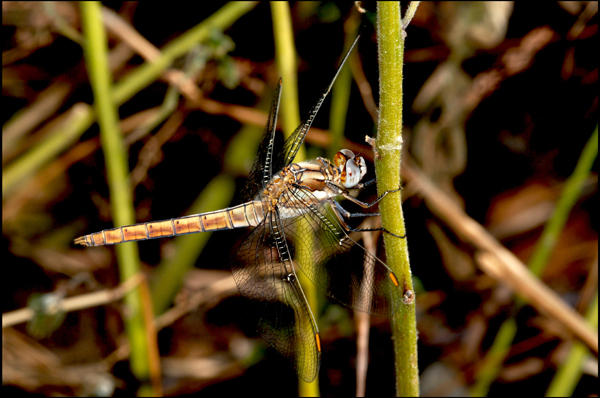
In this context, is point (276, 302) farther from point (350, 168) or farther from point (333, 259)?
point (350, 168)

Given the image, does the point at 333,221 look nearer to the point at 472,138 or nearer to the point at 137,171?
the point at 472,138

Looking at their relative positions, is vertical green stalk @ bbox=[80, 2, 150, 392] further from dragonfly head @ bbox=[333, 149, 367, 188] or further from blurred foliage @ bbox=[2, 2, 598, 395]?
dragonfly head @ bbox=[333, 149, 367, 188]

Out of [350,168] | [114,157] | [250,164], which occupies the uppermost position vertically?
[250,164]

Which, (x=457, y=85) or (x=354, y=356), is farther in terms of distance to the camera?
(x=354, y=356)

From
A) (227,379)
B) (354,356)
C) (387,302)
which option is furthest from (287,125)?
(227,379)

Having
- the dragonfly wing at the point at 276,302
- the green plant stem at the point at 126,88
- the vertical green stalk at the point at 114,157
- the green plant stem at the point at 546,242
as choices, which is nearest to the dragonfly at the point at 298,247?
the dragonfly wing at the point at 276,302

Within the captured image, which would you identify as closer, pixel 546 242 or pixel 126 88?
pixel 546 242

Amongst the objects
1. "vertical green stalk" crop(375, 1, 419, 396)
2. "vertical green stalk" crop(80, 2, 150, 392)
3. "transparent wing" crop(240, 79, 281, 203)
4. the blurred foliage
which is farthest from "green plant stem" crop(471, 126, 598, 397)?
"vertical green stalk" crop(80, 2, 150, 392)

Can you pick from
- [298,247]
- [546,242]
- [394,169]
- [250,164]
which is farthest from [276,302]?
[546,242]
